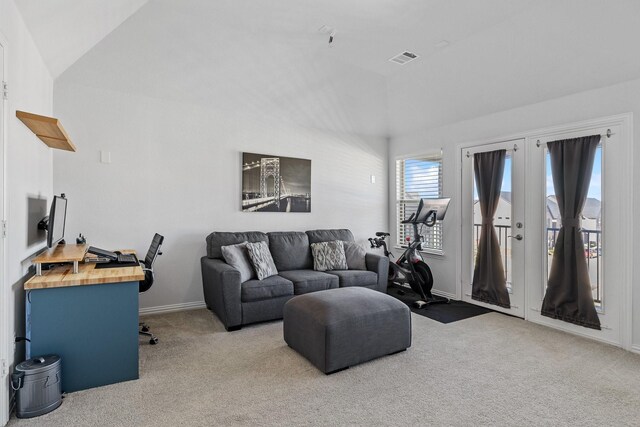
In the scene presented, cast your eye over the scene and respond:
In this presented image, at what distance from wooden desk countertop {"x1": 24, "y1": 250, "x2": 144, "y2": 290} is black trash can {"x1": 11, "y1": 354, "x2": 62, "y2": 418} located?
0.47m

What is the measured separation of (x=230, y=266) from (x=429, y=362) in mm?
2170

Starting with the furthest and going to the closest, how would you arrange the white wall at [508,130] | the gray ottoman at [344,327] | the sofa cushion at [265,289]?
the sofa cushion at [265,289] < the white wall at [508,130] < the gray ottoman at [344,327]

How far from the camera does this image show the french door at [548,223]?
3.24 m

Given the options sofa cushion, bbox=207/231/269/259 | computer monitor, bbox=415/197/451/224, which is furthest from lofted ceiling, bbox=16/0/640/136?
sofa cushion, bbox=207/231/269/259

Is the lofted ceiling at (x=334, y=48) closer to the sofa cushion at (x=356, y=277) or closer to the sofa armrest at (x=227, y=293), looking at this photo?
the sofa armrest at (x=227, y=293)

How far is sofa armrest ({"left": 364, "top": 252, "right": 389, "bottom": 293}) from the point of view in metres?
4.68

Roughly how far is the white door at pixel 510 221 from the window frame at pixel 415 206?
1.79ft

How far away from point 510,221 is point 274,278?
2905 mm

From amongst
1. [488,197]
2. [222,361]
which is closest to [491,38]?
[488,197]

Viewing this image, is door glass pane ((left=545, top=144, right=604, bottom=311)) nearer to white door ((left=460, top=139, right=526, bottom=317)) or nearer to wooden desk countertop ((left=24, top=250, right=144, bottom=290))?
white door ((left=460, top=139, right=526, bottom=317))

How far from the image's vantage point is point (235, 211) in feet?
15.3

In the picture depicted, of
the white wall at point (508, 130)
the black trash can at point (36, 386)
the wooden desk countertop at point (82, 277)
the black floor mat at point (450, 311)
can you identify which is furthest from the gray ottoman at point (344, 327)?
the white wall at point (508, 130)

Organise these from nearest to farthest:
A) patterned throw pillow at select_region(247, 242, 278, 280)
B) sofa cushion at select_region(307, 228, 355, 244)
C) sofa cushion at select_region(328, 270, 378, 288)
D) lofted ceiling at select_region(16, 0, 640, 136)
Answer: lofted ceiling at select_region(16, 0, 640, 136), patterned throw pillow at select_region(247, 242, 278, 280), sofa cushion at select_region(328, 270, 378, 288), sofa cushion at select_region(307, 228, 355, 244)

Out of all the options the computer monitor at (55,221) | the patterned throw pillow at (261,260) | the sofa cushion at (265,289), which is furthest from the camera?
the patterned throw pillow at (261,260)
